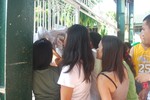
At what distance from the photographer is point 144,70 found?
2621mm

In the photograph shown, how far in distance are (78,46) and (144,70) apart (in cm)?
109

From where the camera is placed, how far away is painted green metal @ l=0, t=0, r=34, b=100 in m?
1.47

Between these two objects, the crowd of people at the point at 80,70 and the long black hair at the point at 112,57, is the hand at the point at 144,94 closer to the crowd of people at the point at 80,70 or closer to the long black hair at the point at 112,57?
the crowd of people at the point at 80,70

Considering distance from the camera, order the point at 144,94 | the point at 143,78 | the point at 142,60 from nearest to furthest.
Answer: the point at 143,78, the point at 144,94, the point at 142,60

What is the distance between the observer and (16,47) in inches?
61.1

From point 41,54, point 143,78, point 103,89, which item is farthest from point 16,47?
point 143,78

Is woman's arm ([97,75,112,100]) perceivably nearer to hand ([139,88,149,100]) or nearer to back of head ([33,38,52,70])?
back of head ([33,38,52,70])

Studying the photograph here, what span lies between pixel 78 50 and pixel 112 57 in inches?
10.7

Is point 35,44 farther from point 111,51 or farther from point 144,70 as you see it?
point 144,70

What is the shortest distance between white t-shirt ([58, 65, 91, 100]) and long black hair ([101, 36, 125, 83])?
0.18 meters

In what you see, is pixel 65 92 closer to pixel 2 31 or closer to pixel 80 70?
pixel 80 70

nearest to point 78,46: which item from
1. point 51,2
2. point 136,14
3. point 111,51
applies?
point 111,51

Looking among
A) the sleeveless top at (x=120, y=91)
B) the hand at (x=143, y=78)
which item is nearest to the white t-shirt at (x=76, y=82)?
the sleeveless top at (x=120, y=91)

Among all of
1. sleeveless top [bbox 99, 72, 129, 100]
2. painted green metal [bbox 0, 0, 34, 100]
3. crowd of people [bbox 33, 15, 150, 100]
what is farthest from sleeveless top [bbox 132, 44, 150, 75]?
painted green metal [bbox 0, 0, 34, 100]
